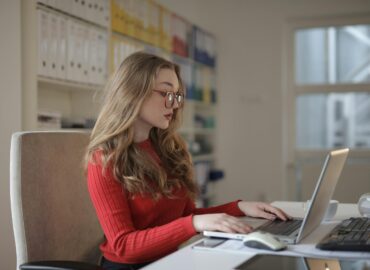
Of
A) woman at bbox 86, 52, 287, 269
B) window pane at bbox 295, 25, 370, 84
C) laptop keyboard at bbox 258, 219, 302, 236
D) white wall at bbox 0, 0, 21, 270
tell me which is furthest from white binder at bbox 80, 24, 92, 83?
window pane at bbox 295, 25, 370, 84

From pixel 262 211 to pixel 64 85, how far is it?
163 cm

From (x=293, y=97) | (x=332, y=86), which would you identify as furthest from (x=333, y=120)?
(x=293, y=97)

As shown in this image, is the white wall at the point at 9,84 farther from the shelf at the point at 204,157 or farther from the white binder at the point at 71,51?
the shelf at the point at 204,157

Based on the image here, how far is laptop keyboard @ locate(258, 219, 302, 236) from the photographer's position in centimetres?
137

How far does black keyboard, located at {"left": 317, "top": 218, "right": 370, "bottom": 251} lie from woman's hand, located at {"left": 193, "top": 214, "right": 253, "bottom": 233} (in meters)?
0.19

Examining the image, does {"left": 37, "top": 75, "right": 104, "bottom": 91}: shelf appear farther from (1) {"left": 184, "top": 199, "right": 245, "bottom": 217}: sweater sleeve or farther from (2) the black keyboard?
(2) the black keyboard

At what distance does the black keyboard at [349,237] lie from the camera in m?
1.16

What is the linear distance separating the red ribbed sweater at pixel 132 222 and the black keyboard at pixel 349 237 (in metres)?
0.34

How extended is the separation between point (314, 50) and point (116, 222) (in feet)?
14.0

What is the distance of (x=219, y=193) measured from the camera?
536 cm

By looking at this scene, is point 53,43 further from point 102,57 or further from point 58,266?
point 58,266

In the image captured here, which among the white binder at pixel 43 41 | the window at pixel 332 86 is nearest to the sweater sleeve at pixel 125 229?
the white binder at pixel 43 41

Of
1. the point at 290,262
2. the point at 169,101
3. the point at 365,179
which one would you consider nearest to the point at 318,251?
the point at 290,262

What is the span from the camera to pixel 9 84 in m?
2.49
